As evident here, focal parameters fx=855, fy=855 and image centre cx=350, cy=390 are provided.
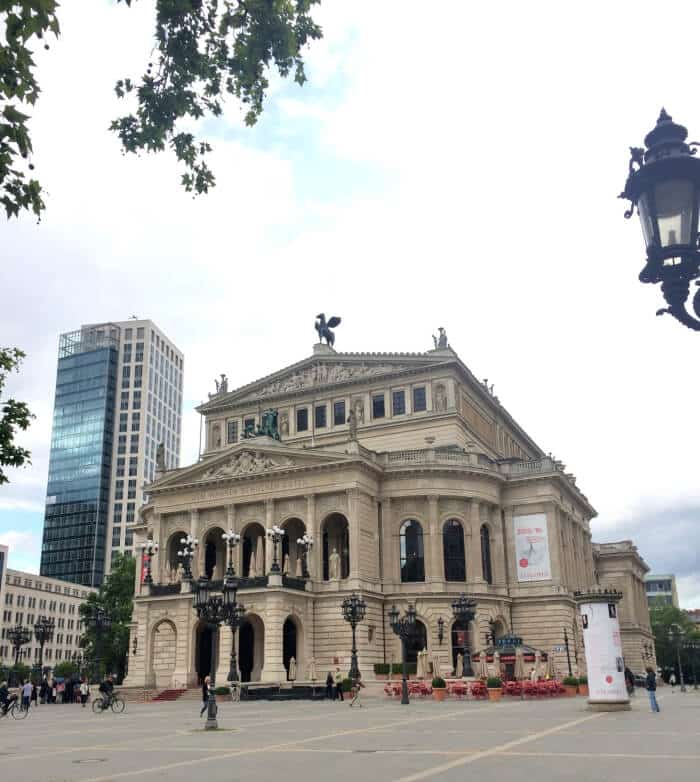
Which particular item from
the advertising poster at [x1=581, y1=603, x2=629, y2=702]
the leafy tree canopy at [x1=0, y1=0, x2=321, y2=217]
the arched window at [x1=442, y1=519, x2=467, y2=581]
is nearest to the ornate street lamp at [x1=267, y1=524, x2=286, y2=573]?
the arched window at [x1=442, y1=519, x2=467, y2=581]

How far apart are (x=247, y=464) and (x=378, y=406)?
1390 centimetres

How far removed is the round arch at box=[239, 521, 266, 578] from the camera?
60781 mm

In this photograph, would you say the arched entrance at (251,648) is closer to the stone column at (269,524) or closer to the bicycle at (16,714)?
the stone column at (269,524)

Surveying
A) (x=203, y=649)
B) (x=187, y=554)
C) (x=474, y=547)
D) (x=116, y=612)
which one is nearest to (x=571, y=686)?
(x=474, y=547)

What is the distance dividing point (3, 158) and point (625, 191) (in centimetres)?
656

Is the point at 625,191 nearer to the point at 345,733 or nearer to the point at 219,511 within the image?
the point at 345,733

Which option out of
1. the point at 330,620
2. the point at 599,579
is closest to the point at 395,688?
the point at 330,620

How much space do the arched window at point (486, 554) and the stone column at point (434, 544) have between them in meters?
3.85

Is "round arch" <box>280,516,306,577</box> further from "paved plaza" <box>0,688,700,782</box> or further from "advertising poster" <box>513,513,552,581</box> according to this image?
"paved plaza" <box>0,688,700,782</box>

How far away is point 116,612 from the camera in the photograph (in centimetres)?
8506


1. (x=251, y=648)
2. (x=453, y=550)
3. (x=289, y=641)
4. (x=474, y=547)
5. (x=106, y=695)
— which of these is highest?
(x=474, y=547)

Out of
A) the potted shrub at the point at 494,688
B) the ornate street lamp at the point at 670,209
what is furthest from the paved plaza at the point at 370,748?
the potted shrub at the point at 494,688

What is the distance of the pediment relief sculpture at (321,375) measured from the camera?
71.8m

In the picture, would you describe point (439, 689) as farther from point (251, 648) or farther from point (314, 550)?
point (251, 648)
